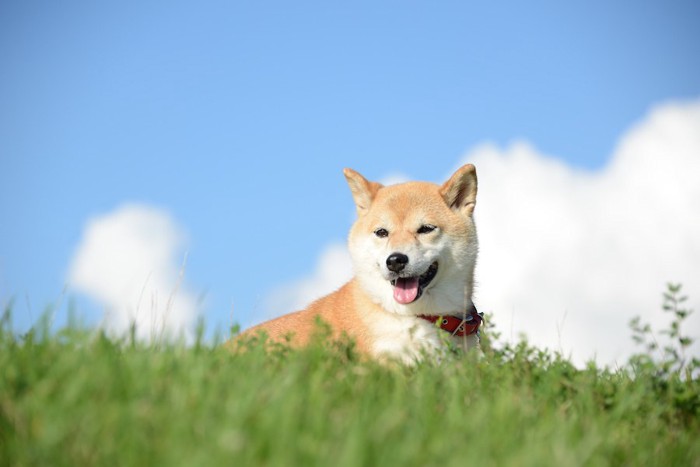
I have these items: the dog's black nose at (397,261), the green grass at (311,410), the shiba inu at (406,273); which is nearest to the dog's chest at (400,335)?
the shiba inu at (406,273)

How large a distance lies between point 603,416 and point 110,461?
3177mm

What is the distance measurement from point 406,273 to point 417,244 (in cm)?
35

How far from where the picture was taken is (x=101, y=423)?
3555mm

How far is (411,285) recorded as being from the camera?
6891 millimetres

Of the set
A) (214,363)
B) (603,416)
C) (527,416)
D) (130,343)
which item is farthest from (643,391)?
(130,343)

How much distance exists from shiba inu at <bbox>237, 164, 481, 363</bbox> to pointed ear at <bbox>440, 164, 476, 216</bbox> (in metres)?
0.01

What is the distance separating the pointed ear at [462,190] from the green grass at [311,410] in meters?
2.29

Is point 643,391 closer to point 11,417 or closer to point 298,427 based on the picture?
point 298,427

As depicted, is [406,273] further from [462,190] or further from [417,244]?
[462,190]

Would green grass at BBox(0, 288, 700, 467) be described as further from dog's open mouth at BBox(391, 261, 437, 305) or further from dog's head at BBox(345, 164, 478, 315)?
dog's head at BBox(345, 164, 478, 315)

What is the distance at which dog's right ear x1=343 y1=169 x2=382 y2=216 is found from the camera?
25.1ft

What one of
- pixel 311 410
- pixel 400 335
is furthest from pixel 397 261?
pixel 311 410

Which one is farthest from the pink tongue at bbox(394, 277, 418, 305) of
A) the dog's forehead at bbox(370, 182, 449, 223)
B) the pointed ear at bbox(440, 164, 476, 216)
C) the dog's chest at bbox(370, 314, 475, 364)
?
the pointed ear at bbox(440, 164, 476, 216)

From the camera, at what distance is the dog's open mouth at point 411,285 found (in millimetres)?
6785
